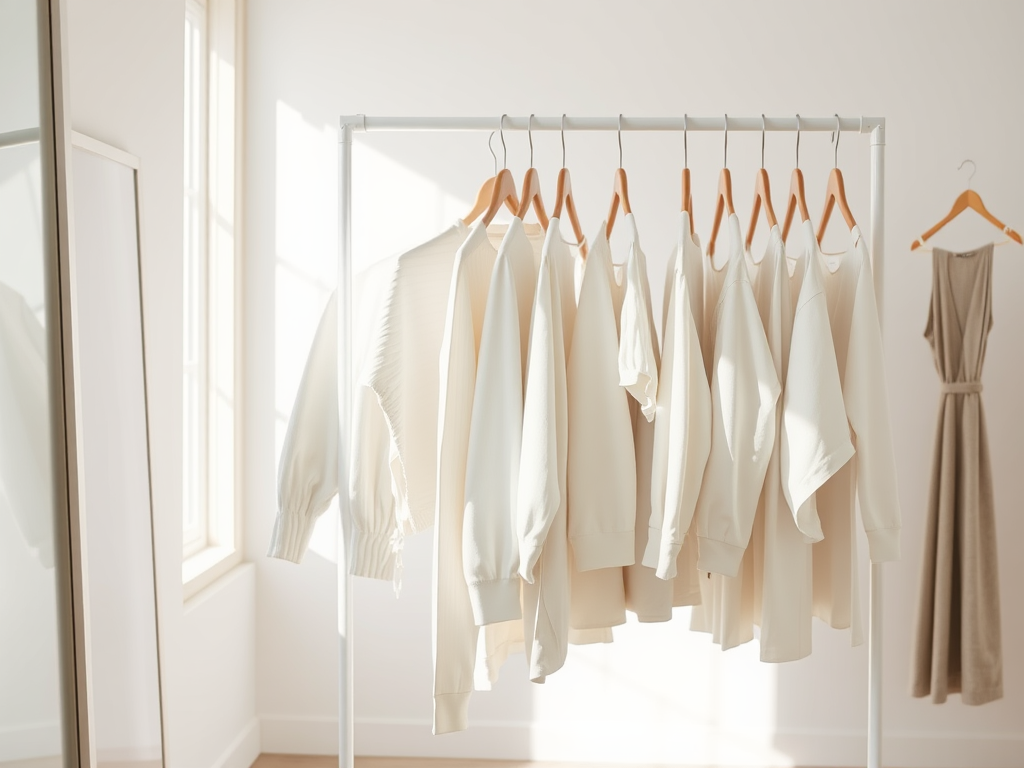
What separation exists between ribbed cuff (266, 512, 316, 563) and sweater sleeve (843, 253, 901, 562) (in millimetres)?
1070

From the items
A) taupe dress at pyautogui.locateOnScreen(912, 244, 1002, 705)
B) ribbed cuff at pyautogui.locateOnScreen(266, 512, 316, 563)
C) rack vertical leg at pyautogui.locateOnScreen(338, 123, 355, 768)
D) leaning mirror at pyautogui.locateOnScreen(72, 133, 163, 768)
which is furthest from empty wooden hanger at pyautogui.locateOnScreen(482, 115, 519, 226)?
taupe dress at pyautogui.locateOnScreen(912, 244, 1002, 705)

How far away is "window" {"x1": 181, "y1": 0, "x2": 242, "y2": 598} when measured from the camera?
2508 mm

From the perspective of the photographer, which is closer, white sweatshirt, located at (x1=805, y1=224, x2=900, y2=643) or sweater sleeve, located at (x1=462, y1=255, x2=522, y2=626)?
sweater sleeve, located at (x1=462, y1=255, x2=522, y2=626)

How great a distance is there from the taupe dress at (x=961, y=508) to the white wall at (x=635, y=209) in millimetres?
187

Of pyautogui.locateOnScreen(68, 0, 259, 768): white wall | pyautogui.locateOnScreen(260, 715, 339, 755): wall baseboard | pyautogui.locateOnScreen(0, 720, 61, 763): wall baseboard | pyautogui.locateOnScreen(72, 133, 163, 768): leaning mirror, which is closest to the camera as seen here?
pyautogui.locateOnScreen(0, 720, 61, 763): wall baseboard

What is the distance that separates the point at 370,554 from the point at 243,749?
1464 millimetres

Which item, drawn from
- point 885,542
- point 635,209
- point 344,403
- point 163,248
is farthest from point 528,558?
point 635,209

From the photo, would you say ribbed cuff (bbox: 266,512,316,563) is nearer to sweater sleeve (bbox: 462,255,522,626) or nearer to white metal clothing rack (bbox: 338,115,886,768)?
white metal clothing rack (bbox: 338,115,886,768)

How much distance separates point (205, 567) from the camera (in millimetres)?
2422

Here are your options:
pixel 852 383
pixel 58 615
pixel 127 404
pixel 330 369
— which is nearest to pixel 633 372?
pixel 852 383

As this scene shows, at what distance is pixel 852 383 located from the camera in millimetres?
1514

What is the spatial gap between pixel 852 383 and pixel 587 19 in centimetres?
165

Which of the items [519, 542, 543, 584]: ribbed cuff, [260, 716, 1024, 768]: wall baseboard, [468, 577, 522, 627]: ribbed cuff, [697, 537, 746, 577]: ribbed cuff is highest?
[519, 542, 543, 584]: ribbed cuff

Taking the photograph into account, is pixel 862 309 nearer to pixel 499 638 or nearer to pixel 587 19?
pixel 499 638
